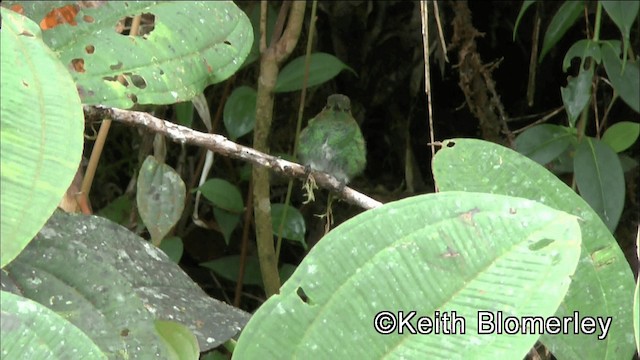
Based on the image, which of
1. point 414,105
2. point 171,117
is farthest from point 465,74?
point 171,117

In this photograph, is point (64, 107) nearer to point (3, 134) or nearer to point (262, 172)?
point (3, 134)

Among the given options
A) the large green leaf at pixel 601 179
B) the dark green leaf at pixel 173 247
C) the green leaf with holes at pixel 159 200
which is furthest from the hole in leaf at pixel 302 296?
the dark green leaf at pixel 173 247

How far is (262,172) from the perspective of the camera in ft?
5.30

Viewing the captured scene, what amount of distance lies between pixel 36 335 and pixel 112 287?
240mm

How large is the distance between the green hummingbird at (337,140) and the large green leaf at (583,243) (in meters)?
A: 1.26

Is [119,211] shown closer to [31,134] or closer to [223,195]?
[223,195]

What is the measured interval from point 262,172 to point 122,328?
0.92 metres

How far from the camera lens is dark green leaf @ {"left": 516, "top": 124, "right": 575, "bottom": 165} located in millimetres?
1626

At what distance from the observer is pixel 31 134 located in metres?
0.58

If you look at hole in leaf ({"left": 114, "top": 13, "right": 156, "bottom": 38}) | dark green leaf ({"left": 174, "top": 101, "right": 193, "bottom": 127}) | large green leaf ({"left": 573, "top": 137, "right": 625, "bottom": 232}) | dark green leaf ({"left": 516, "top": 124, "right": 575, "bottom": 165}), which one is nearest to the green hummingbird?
dark green leaf ({"left": 174, "top": 101, "right": 193, "bottom": 127})

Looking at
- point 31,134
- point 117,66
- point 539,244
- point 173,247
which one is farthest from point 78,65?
point 173,247

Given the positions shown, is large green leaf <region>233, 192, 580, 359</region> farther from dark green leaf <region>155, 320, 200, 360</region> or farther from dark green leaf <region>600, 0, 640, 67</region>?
dark green leaf <region>600, 0, 640, 67</region>

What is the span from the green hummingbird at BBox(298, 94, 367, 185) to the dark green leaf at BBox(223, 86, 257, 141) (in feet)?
0.91

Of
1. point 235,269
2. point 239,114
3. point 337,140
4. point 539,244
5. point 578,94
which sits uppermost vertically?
point 539,244
